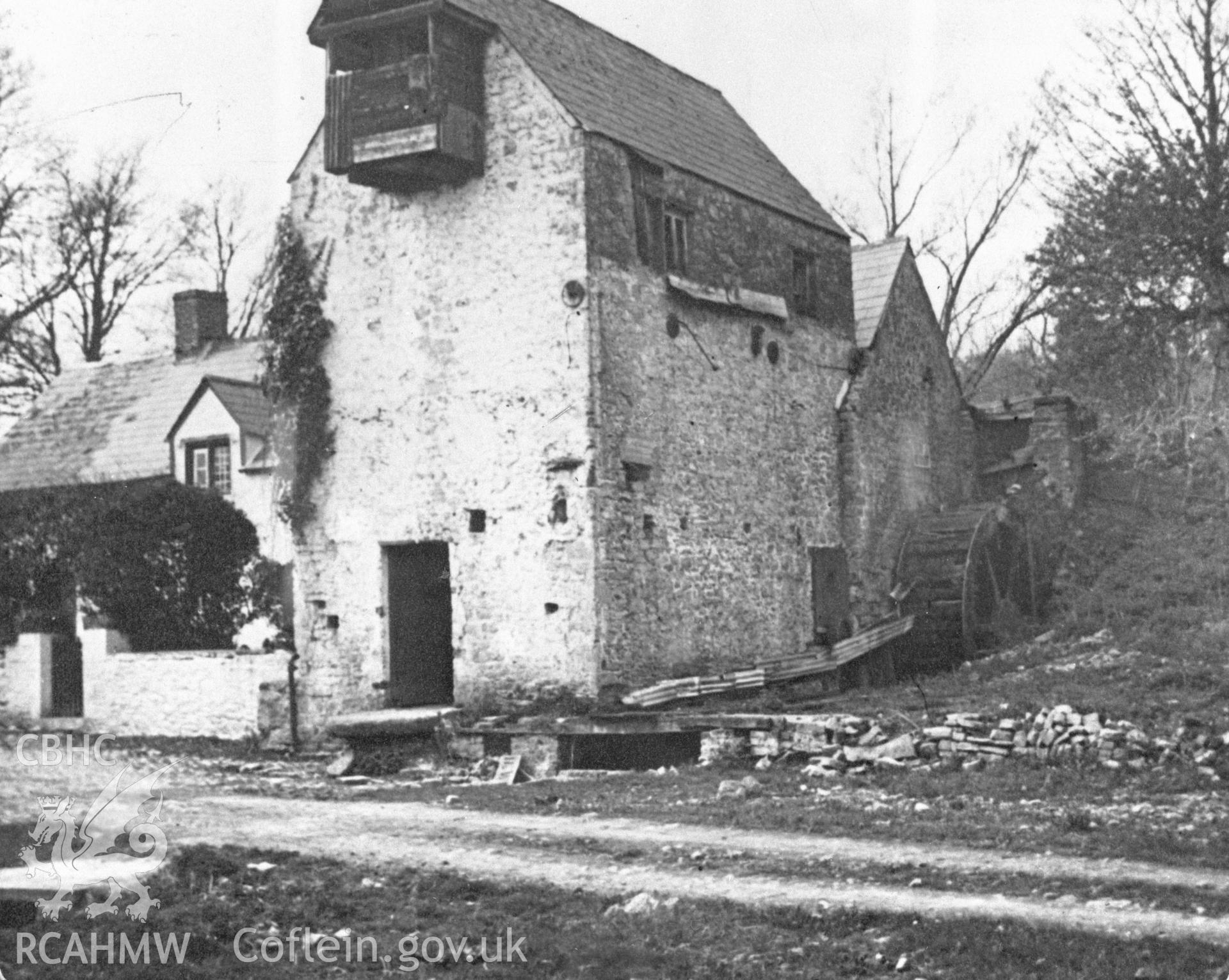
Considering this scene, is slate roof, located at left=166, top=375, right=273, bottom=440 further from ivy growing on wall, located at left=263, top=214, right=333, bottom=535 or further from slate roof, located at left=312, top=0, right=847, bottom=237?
slate roof, located at left=312, top=0, right=847, bottom=237

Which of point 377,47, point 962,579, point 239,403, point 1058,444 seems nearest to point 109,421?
point 239,403

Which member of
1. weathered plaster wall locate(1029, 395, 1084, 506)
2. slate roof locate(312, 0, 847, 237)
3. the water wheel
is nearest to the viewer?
slate roof locate(312, 0, 847, 237)

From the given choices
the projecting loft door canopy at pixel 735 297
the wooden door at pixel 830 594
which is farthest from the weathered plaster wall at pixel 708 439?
the wooden door at pixel 830 594

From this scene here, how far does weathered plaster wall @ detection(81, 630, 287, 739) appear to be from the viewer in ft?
72.0

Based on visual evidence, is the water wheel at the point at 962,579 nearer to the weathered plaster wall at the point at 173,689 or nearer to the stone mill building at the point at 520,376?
the stone mill building at the point at 520,376

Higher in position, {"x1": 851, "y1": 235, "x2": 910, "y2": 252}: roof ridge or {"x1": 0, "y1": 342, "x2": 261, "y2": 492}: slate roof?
{"x1": 851, "y1": 235, "x2": 910, "y2": 252}: roof ridge

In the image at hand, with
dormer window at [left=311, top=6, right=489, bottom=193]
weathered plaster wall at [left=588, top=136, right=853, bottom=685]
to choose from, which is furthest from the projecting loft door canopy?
dormer window at [left=311, top=6, right=489, bottom=193]

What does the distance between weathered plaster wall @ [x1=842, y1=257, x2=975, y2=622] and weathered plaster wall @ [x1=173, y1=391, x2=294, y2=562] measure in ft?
36.1

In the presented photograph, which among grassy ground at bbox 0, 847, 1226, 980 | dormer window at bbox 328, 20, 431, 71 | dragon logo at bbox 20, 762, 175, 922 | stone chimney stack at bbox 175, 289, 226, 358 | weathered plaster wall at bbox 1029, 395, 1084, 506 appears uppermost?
dormer window at bbox 328, 20, 431, 71

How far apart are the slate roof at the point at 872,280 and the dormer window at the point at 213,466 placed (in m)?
12.7

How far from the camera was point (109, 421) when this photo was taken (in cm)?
3425

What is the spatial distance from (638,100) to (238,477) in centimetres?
1272

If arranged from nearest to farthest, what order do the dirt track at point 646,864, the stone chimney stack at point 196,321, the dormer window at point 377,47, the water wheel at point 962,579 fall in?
1. the dirt track at point 646,864
2. the dormer window at point 377,47
3. the water wheel at point 962,579
4. the stone chimney stack at point 196,321

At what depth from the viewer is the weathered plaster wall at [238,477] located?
30219 millimetres
